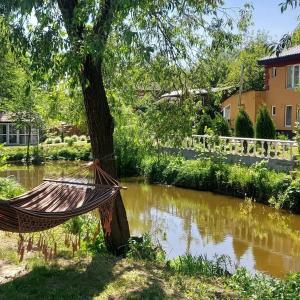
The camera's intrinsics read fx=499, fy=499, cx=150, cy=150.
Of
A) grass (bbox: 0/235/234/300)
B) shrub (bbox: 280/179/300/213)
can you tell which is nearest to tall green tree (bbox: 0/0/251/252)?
grass (bbox: 0/235/234/300)

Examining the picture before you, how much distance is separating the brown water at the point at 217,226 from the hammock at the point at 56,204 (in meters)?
3.33

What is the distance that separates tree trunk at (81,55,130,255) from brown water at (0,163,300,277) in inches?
92.1

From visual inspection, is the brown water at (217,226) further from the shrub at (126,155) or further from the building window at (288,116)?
the building window at (288,116)

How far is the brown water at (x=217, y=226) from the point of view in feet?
32.3

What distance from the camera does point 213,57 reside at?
26.3 ft

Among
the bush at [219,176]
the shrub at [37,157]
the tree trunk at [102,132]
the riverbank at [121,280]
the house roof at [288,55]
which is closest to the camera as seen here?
the riverbank at [121,280]

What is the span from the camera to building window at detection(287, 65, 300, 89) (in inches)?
991

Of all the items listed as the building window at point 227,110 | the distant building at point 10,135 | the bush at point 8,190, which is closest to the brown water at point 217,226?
the bush at point 8,190

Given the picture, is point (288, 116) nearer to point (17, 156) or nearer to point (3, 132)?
point (17, 156)

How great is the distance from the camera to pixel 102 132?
22.9 feet

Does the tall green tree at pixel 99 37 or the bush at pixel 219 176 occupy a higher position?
the tall green tree at pixel 99 37

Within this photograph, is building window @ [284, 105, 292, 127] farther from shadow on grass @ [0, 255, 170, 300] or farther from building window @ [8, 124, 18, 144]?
shadow on grass @ [0, 255, 170, 300]

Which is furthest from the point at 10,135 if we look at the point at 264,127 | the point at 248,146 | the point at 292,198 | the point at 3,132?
the point at 292,198

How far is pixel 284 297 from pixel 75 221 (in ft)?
15.0
